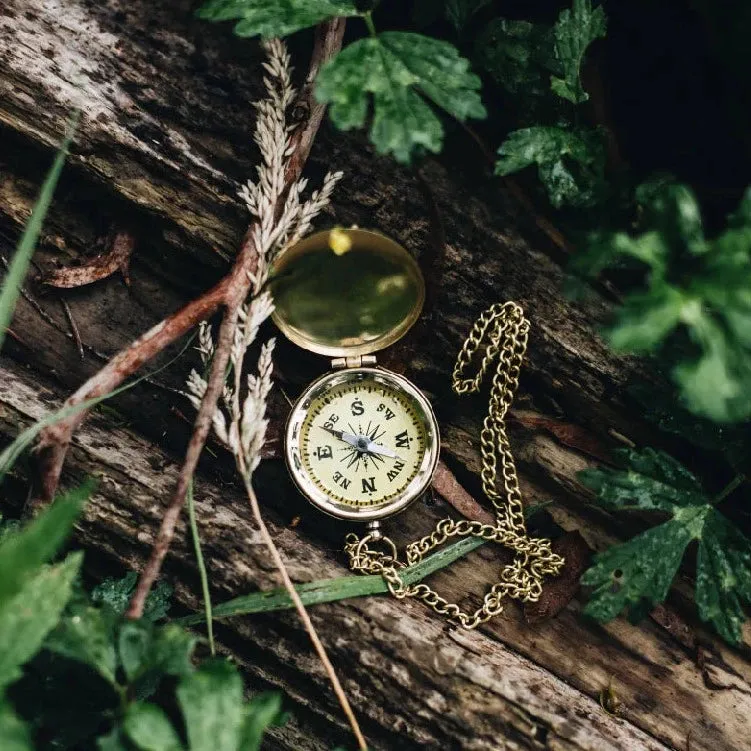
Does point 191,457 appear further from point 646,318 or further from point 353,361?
point 646,318

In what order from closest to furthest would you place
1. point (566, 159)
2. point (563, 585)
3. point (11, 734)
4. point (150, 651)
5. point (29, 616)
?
point (11, 734), point (29, 616), point (150, 651), point (566, 159), point (563, 585)

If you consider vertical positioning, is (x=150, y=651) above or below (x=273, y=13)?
→ below

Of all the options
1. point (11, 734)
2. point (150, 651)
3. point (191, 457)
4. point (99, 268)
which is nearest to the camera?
point (11, 734)

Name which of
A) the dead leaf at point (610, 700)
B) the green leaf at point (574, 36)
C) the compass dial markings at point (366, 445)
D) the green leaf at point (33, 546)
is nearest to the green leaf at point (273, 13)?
the green leaf at point (574, 36)

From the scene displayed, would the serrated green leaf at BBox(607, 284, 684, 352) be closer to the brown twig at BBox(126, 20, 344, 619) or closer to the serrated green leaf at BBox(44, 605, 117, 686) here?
the brown twig at BBox(126, 20, 344, 619)

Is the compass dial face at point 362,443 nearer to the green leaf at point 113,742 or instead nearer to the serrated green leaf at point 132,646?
the serrated green leaf at point 132,646

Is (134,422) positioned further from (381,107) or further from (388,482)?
(381,107)

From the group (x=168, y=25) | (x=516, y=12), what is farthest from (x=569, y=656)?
(x=168, y=25)

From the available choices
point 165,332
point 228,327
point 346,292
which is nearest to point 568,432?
point 346,292
